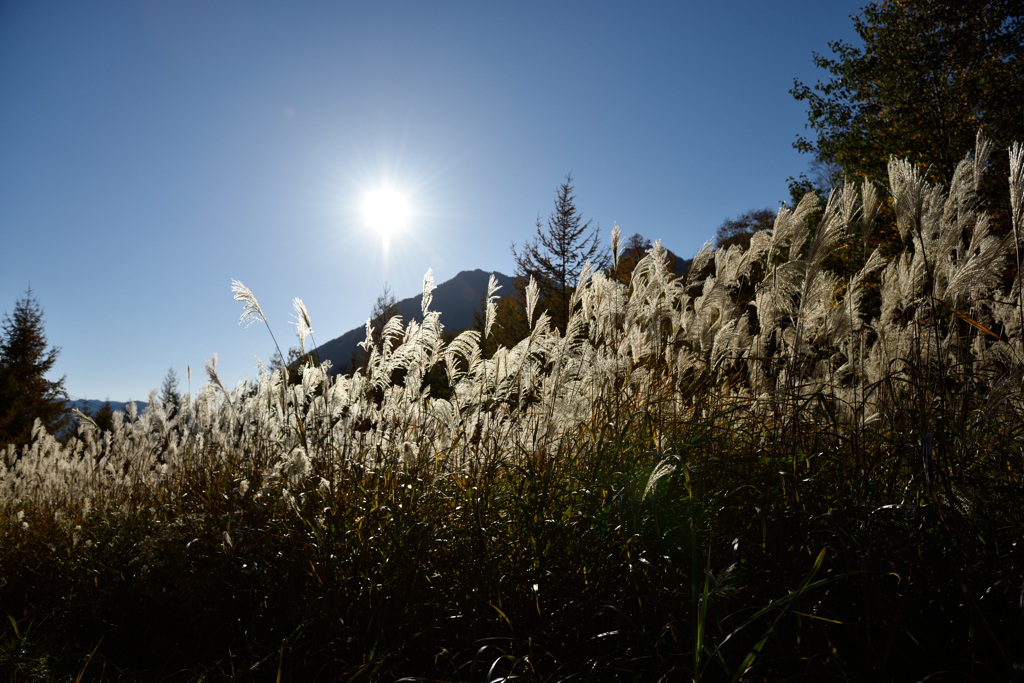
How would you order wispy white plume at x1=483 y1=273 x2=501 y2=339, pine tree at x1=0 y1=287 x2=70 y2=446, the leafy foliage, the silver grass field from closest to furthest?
the silver grass field, wispy white plume at x1=483 y1=273 x2=501 y2=339, the leafy foliage, pine tree at x1=0 y1=287 x2=70 y2=446

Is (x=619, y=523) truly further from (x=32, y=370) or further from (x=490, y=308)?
(x=32, y=370)

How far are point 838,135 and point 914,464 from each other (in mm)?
12732

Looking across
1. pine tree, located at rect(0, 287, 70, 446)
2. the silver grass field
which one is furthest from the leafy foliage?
pine tree, located at rect(0, 287, 70, 446)

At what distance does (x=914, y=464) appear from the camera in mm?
1569

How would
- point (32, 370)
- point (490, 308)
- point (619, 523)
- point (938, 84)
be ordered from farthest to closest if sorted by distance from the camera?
point (32, 370) < point (938, 84) < point (490, 308) < point (619, 523)

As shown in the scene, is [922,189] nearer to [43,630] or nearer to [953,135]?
[43,630]

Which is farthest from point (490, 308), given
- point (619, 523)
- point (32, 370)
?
point (32, 370)

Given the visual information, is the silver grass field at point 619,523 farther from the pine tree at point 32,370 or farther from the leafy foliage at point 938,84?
the pine tree at point 32,370

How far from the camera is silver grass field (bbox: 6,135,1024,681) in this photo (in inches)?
49.4

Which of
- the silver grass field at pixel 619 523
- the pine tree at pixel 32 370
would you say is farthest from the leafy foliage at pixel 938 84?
the pine tree at pixel 32 370

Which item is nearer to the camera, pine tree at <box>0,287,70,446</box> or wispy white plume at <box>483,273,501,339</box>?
wispy white plume at <box>483,273,501,339</box>

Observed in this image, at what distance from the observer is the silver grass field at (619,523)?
1254mm

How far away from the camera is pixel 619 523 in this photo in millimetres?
1581

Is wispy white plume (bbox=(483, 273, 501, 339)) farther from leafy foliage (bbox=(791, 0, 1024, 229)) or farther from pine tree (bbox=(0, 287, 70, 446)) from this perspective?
pine tree (bbox=(0, 287, 70, 446))
